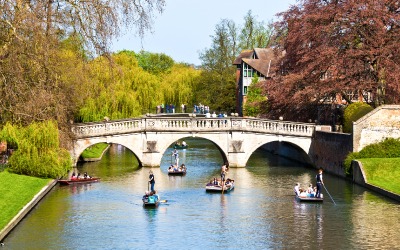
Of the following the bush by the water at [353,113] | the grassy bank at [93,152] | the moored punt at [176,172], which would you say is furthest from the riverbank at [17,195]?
the bush by the water at [353,113]

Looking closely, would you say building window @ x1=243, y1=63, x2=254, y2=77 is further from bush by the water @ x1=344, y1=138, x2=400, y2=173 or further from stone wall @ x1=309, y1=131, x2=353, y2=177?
bush by the water @ x1=344, y1=138, x2=400, y2=173

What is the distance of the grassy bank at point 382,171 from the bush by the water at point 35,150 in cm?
1751

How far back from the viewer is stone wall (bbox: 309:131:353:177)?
55.0m

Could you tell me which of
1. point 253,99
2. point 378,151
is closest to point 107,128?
point 378,151

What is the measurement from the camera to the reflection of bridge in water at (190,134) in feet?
195

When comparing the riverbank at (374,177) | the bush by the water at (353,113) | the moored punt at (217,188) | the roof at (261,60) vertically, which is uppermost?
the roof at (261,60)

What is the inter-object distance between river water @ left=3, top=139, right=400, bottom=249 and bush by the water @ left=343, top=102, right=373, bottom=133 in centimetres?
407

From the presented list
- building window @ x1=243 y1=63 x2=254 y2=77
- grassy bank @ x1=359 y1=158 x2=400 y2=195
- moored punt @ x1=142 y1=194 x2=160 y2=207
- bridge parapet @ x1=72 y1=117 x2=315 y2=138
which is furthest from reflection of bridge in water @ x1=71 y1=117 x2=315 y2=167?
building window @ x1=243 y1=63 x2=254 y2=77

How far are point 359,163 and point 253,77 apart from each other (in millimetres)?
51351

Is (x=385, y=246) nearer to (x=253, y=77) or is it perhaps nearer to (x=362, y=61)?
(x=362, y=61)

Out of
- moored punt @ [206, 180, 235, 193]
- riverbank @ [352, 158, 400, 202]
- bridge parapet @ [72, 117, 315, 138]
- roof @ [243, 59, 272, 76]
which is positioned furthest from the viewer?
roof @ [243, 59, 272, 76]

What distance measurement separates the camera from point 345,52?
196ft

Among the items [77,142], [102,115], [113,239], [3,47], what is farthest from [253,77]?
[113,239]

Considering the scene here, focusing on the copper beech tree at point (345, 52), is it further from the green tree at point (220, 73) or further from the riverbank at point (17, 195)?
the green tree at point (220, 73)
